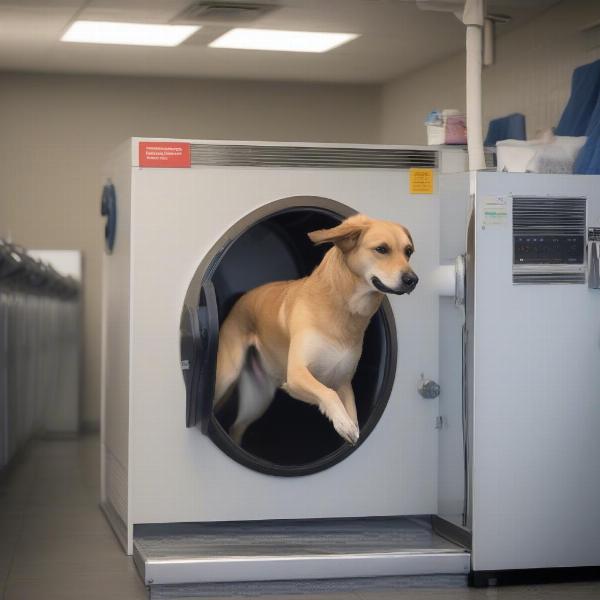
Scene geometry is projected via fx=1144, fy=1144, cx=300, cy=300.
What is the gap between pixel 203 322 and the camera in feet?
13.1

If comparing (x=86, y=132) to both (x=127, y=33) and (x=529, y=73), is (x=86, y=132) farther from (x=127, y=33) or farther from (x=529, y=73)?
(x=529, y=73)

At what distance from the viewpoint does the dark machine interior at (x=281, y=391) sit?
4.22 m

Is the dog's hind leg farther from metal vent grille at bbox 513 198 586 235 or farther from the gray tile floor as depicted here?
metal vent grille at bbox 513 198 586 235

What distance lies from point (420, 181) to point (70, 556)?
1.95m

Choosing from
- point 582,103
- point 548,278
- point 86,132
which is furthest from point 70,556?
point 86,132

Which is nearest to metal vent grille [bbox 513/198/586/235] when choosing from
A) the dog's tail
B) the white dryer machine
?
the white dryer machine

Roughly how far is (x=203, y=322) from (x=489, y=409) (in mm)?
1027

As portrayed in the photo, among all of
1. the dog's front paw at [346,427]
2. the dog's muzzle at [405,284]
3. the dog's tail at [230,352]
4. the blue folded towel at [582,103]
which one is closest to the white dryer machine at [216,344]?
the dog's tail at [230,352]

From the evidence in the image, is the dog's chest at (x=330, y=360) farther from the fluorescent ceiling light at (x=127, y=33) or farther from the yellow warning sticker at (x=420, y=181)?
the fluorescent ceiling light at (x=127, y=33)

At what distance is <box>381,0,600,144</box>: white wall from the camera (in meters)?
5.99

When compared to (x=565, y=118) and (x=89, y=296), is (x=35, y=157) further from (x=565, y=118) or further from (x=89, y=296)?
(x=565, y=118)

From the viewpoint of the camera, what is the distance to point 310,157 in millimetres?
4199

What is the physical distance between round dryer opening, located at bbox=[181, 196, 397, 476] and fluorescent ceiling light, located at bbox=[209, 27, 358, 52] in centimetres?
280

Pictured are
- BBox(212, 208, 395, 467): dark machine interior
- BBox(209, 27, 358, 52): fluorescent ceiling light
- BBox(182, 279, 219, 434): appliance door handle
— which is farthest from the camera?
BBox(209, 27, 358, 52): fluorescent ceiling light
